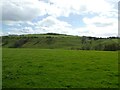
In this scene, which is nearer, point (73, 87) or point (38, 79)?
point (73, 87)

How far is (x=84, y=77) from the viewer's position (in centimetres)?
2392

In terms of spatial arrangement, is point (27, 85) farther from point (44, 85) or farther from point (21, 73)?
point (21, 73)

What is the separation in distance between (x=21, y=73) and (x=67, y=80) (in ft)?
19.9

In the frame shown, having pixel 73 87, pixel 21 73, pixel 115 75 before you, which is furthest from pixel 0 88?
pixel 115 75

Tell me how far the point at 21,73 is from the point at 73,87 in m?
8.41

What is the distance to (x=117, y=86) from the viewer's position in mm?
20047

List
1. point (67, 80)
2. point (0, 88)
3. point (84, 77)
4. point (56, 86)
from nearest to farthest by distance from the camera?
point (0, 88), point (56, 86), point (67, 80), point (84, 77)

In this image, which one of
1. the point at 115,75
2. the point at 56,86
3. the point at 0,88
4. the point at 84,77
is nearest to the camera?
the point at 0,88

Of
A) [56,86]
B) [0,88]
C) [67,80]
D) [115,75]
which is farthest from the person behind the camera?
[115,75]

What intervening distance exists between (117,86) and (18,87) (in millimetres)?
8219

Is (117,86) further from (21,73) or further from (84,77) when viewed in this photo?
(21,73)

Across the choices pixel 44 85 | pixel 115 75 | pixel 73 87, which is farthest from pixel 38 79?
pixel 115 75

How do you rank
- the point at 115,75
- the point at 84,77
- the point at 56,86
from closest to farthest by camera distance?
the point at 56,86 → the point at 84,77 → the point at 115,75

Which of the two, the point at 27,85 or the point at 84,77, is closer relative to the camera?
the point at 27,85
